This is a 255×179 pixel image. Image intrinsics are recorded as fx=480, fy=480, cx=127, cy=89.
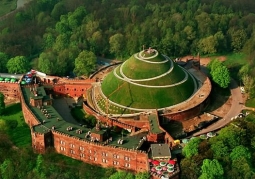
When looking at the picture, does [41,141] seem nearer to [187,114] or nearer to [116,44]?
[187,114]

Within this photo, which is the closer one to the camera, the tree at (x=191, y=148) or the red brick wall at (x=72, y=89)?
the tree at (x=191, y=148)

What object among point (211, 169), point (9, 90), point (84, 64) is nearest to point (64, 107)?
point (9, 90)

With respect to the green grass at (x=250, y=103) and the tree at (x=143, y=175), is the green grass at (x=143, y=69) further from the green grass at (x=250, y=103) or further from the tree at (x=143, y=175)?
the tree at (x=143, y=175)

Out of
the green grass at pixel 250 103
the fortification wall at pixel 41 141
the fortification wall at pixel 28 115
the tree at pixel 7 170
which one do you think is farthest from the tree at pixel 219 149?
the tree at pixel 7 170

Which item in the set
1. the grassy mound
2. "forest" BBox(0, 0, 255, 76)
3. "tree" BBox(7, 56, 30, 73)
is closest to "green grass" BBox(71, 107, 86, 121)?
the grassy mound

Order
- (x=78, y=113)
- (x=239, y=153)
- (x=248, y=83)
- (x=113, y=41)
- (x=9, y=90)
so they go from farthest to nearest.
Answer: (x=113, y=41), (x=9, y=90), (x=248, y=83), (x=78, y=113), (x=239, y=153)

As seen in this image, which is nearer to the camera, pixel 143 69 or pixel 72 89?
pixel 143 69
